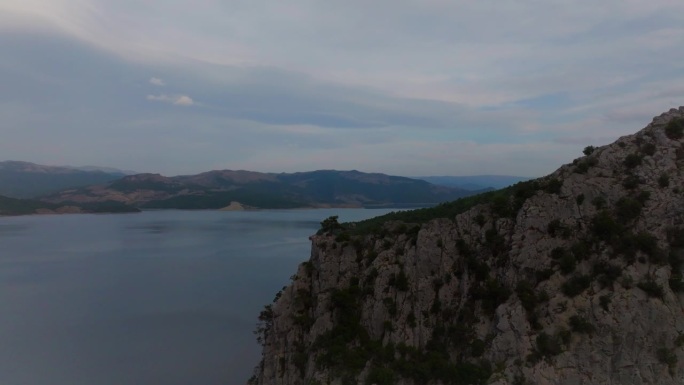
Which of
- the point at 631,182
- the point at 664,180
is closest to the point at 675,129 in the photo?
the point at 664,180

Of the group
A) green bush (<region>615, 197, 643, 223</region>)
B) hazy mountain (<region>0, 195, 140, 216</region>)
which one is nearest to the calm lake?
green bush (<region>615, 197, 643, 223</region>)

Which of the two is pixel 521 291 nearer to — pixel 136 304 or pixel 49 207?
pixel 136 304

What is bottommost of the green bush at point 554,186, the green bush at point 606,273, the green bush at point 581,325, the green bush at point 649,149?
the green bush at point 581,325

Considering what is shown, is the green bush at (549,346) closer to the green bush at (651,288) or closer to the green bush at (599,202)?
the green bush at (651,288)

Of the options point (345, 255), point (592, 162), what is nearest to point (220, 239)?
point (345, 255)

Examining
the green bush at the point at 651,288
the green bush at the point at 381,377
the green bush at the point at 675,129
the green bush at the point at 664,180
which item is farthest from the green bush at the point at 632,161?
the green bush at the point at 381,377
